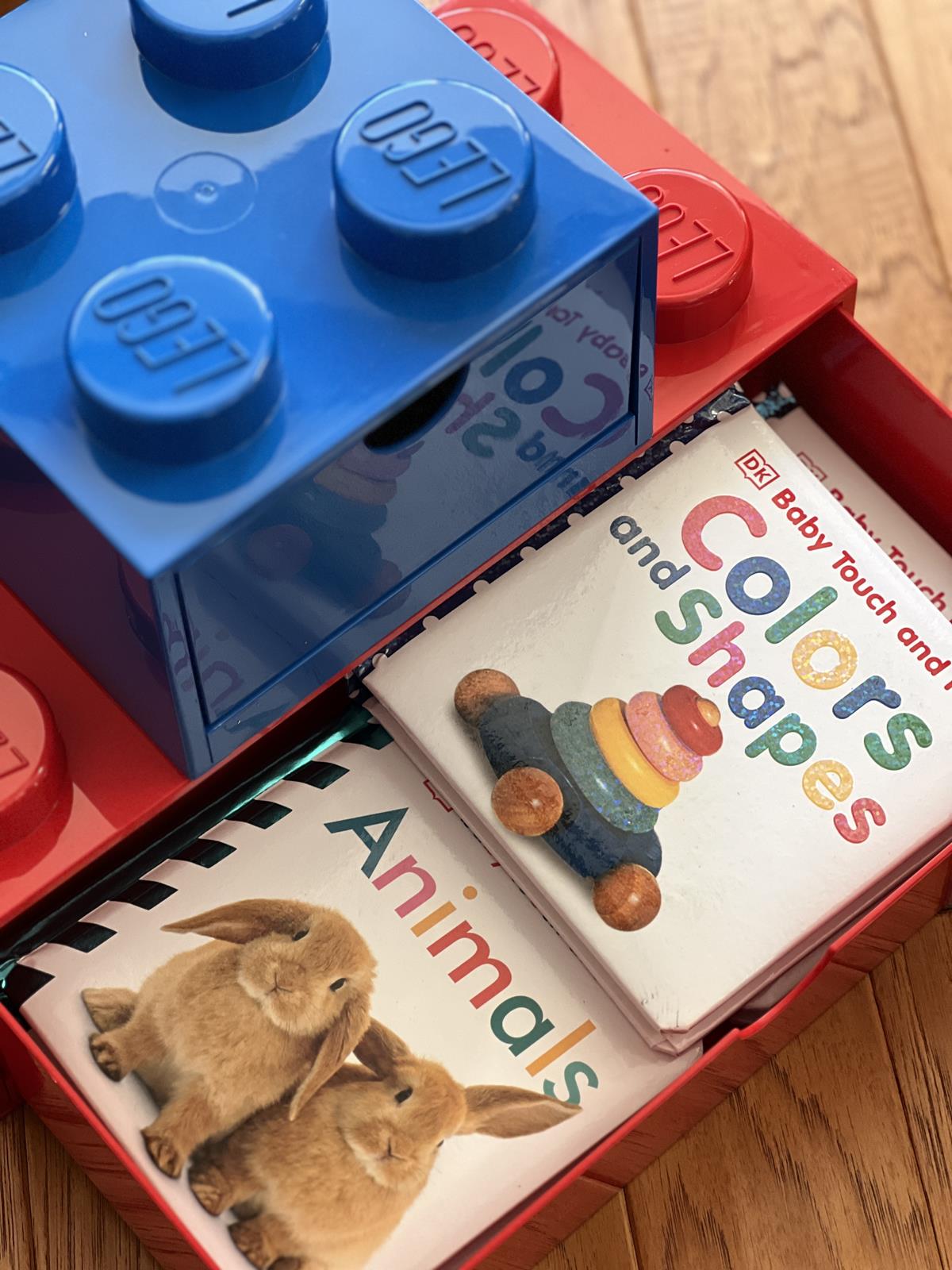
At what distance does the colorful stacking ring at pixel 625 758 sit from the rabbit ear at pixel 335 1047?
0.19m

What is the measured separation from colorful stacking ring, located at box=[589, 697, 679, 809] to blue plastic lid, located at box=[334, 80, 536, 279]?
0.27m

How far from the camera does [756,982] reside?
94 cm

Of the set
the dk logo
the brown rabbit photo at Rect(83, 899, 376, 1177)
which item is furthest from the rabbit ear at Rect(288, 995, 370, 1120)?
the dk logo

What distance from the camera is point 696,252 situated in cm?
103

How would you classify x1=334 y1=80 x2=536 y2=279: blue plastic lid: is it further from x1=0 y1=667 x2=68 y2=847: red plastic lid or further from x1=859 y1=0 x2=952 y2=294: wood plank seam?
x1=859 y1=0 x2=952 y2=294: wood plank seam

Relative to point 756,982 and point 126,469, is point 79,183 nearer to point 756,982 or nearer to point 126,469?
point 126,469

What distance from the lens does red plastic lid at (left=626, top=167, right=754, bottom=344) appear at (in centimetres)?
102

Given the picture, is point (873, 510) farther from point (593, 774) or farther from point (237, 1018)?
point (237, 1018)

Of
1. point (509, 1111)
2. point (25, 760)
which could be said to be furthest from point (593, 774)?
point (25, 760)

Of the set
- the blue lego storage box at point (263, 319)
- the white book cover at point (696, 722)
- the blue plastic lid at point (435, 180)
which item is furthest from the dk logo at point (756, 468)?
the blue plastic lid at point (435, 180)

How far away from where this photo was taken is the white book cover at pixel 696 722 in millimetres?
938

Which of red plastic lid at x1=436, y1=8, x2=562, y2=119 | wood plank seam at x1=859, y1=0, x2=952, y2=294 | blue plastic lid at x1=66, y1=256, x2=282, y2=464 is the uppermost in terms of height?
blue plastic lid at x1=66, y1=256, x2=282, y2=464

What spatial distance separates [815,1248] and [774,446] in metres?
0.47

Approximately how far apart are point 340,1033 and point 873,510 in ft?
1.54
